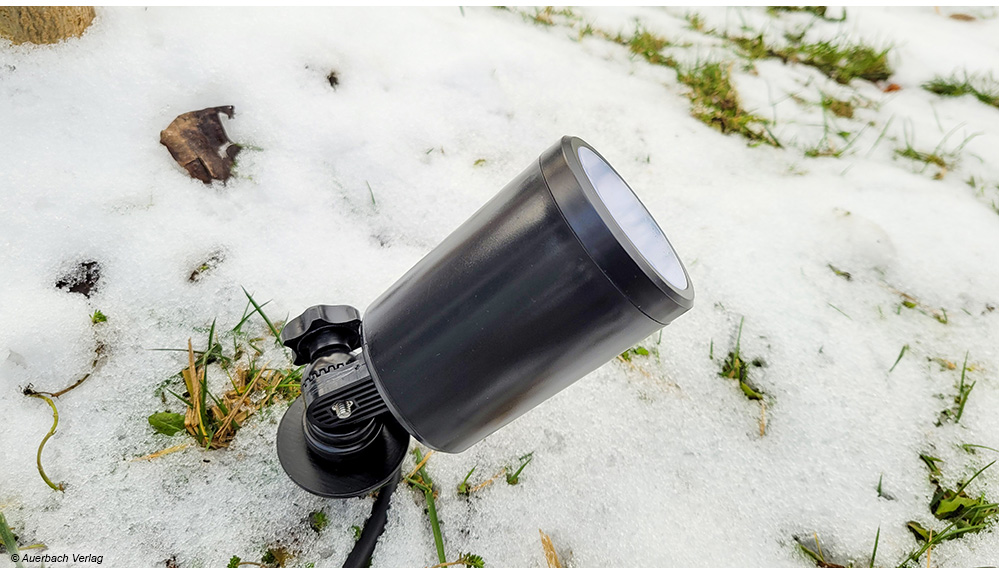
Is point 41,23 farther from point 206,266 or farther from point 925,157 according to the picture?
point 925,157

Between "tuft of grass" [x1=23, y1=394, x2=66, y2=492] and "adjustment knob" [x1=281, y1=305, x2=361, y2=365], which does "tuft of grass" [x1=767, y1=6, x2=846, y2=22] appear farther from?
"tuft of grass" [x1=23, y1=394, x2=66, y2=492]

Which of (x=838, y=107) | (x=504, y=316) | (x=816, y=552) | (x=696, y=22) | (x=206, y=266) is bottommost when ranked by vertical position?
(x=816, y=552)

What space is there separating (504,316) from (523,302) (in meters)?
0.04

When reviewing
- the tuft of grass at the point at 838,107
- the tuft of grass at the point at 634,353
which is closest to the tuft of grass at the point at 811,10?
the tuft of grass at the point at 838,107

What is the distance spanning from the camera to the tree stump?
1546 mm

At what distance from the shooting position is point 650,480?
1.29 meters

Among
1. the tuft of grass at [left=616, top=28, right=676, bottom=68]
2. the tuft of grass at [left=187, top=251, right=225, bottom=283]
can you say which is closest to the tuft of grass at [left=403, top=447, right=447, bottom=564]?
the tuft of grass at [left=187, top=251, right=225, bottom=283]

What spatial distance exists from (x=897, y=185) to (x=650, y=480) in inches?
56.1

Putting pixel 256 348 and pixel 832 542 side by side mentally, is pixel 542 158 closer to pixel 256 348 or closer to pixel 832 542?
pixel 256 348

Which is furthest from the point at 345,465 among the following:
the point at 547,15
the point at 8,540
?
the point at 547,15

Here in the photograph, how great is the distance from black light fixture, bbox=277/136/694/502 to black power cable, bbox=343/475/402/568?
82mm

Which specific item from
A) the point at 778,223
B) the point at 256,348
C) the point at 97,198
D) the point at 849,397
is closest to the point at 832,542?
the point at 849,397

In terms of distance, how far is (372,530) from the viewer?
1.12 meters

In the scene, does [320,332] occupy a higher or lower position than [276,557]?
higher
